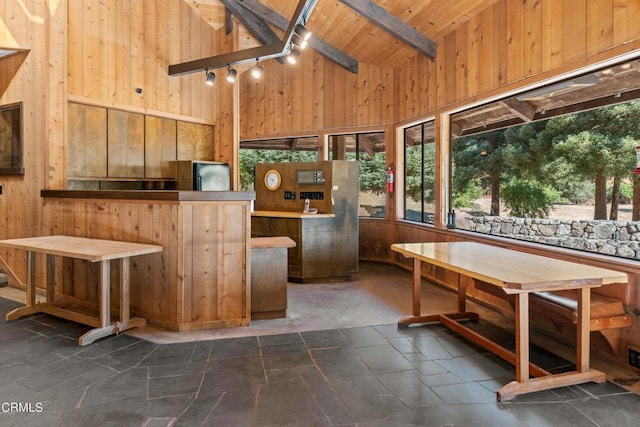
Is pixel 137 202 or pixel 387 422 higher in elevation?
pixel 137 202

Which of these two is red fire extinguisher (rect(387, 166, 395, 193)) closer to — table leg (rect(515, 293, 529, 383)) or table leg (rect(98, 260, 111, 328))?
table leg (rect(515, 293, 529, 383))

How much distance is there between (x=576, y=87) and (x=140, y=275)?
13.7 ft

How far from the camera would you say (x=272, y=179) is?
19.2ft

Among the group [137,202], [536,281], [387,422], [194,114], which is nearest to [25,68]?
[194,114]

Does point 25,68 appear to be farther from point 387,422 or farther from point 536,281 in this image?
point 536,281

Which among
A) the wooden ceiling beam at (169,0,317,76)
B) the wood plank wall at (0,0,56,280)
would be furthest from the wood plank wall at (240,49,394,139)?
the wood plank wall at (0,0,56,280)

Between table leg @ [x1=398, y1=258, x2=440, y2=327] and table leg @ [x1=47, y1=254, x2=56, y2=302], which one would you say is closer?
table leg @ [x1=398, y1=258, x2=440, y2=327]

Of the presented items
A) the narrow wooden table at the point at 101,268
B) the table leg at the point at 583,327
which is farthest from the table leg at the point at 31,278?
the table leg at the point at 583,327

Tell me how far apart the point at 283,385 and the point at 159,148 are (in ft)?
15.4

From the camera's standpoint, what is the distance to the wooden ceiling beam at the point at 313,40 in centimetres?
582

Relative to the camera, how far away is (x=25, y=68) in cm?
470

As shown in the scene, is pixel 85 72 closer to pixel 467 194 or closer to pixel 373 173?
pixel 373 173

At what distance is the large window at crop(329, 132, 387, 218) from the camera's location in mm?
6730

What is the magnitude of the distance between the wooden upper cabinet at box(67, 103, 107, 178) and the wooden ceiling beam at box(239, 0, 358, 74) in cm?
265
